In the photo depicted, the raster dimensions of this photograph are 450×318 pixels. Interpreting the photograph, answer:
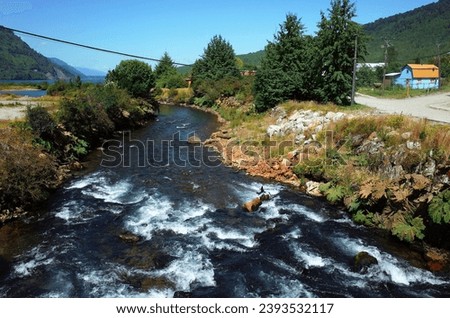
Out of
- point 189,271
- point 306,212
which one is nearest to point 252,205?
point 306,212

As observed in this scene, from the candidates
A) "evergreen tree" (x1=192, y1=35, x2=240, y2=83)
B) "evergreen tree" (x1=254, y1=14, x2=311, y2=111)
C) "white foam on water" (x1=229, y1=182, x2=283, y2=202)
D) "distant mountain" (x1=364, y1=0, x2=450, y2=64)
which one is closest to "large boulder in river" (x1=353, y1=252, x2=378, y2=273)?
"white foam on water" (x1=229, y1=182, x2=283, y2=202)

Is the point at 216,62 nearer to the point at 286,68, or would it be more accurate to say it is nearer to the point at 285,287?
the point at 286,68

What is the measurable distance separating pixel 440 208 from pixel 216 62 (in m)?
52.2

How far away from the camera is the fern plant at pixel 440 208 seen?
10.9m

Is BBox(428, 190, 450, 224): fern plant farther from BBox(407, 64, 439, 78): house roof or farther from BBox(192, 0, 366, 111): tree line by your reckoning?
BBox(407, 64, 439, 78): house roof

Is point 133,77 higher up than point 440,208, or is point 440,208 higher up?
point 133,77

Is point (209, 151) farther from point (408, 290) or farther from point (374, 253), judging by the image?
point (408, 290)

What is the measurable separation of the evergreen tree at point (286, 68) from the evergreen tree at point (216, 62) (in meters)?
23.5

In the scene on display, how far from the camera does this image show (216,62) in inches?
2339

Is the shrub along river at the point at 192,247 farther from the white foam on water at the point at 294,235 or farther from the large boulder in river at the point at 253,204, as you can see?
the large boulder in river at the point at 253,204

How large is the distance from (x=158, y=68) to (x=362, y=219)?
2789 inches

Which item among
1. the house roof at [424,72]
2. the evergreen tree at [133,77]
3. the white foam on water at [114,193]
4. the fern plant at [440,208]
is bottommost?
the white foam on water at [114,193]

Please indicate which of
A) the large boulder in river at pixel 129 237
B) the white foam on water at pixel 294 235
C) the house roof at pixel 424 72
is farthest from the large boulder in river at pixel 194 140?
the house roof at pixel 424 72

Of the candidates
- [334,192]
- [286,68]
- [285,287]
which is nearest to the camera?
[285,287]
